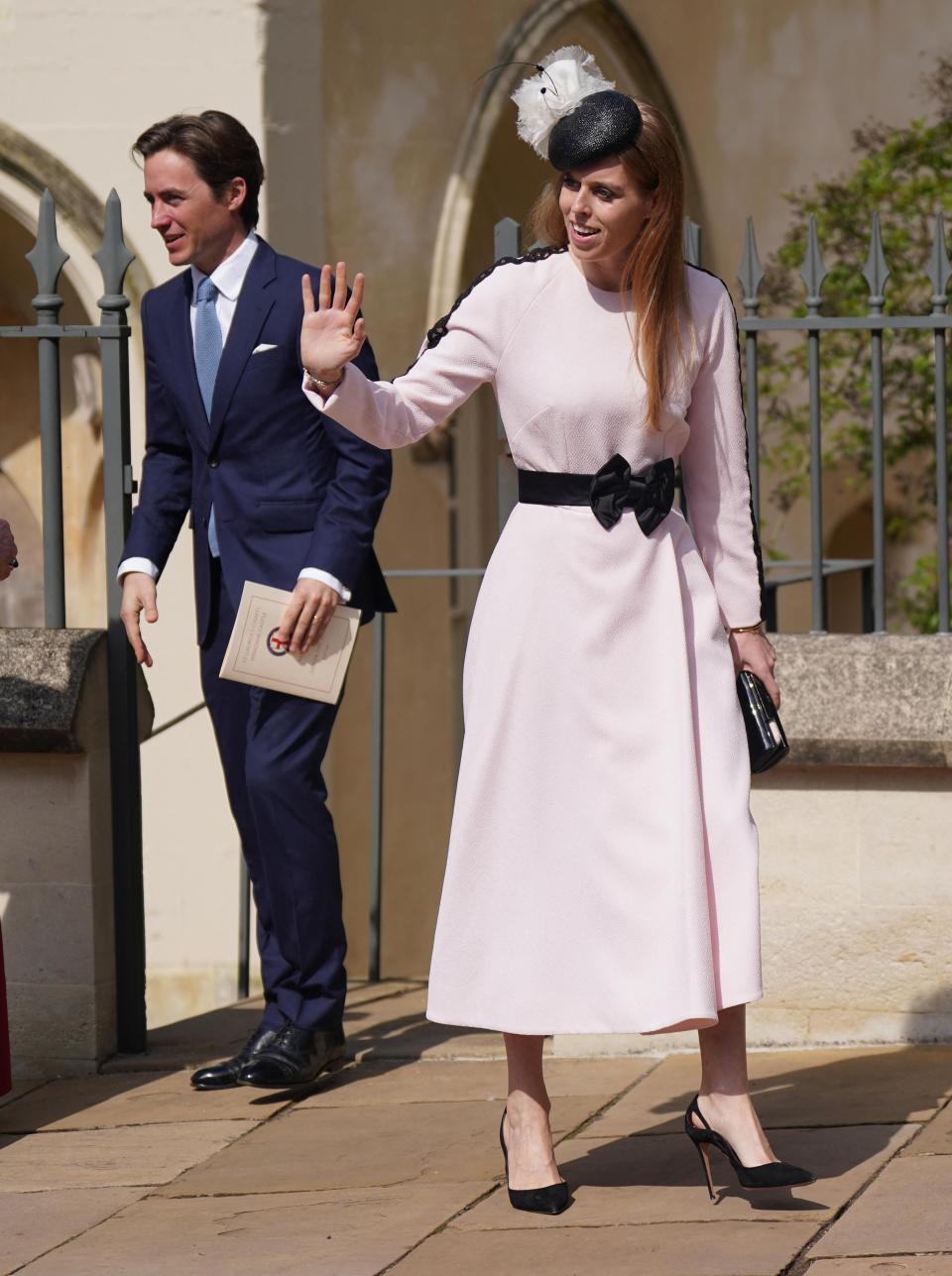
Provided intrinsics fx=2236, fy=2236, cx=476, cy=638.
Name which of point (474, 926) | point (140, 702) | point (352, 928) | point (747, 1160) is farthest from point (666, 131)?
point (352, 928)

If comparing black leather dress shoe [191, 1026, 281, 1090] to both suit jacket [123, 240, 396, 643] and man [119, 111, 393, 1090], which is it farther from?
suit jacket [123, 240, 396, 643]

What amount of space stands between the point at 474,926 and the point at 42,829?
160 cm

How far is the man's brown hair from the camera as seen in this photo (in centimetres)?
455

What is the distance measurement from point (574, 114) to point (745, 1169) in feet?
5.64

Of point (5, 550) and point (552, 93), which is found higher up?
point (552, 93)

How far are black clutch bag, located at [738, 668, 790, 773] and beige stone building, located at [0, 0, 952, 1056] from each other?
178 inches

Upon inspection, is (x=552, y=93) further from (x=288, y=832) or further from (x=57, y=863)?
(x=57, y=863)

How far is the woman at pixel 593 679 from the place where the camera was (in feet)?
11.7

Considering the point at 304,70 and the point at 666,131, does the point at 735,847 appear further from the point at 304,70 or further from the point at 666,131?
the point at 304,70

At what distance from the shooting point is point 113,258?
4.98m

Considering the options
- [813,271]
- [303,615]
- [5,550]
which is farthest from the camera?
[813,271]

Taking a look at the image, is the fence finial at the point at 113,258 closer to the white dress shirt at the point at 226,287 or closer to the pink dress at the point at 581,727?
the white dress shirt at the point at 226,287

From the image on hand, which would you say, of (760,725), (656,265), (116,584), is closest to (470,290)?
(656,265)

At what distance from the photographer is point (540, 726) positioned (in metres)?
3.64
